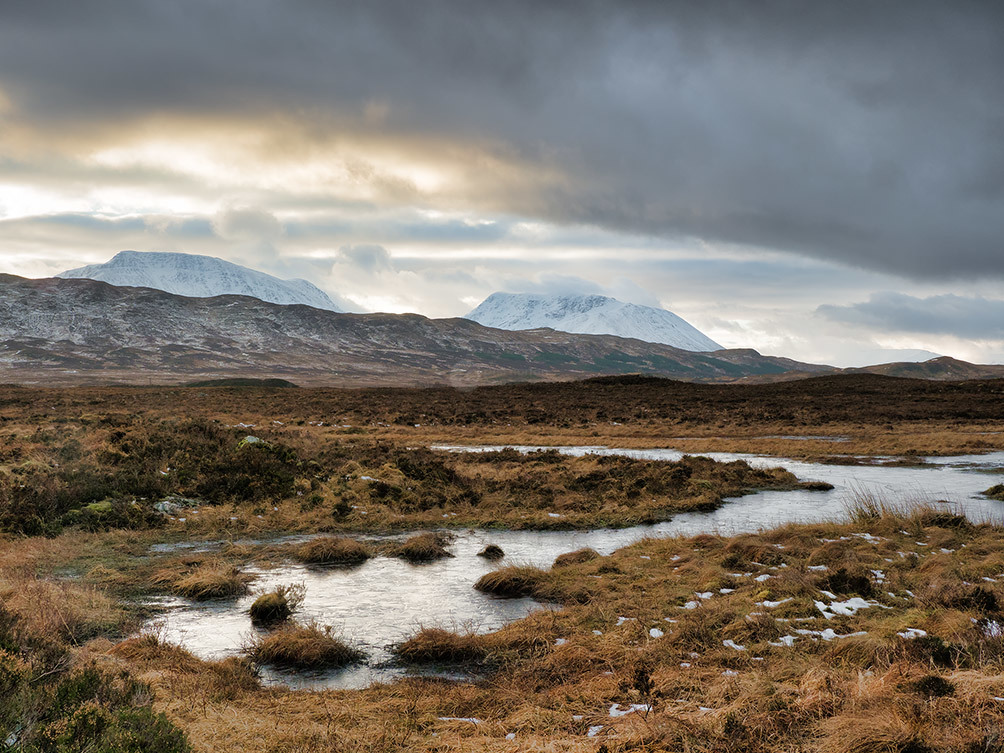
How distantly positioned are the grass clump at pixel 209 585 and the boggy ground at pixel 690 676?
11.2 feet

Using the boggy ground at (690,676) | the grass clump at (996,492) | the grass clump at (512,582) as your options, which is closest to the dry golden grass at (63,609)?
the boggy ground at (690,676)

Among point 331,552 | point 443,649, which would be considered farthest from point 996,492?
point 331,552

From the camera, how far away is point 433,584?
1427 cm

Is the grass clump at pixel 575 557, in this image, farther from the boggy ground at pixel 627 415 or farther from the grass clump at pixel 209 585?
the boggy ground at pixel 627 415

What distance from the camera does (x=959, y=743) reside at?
5785 mm

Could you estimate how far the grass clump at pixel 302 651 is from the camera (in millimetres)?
9945

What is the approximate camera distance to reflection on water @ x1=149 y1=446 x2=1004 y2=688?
1088cm

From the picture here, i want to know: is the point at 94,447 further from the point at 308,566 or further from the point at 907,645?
the point at 907,645

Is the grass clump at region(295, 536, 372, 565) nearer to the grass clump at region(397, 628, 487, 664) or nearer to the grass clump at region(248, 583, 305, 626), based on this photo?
the grass clump at region(248, 583, 305, 626)

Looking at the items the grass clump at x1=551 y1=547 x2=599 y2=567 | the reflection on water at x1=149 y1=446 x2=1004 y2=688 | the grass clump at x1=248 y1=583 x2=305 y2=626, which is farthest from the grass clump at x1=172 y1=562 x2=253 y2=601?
the grass clump at x1=551 y1=547 x2=599 y2=567

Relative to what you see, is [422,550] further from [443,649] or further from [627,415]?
[627,415]

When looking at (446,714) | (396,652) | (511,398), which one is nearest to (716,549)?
(396,652)

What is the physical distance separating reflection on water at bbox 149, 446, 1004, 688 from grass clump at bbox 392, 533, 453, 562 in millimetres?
387

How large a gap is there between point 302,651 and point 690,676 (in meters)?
5.60
